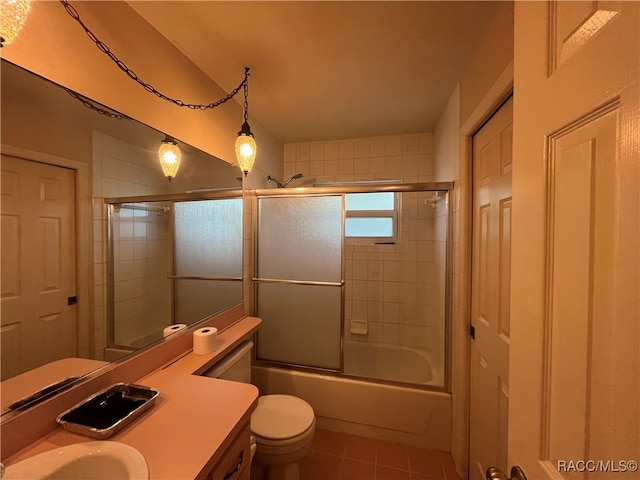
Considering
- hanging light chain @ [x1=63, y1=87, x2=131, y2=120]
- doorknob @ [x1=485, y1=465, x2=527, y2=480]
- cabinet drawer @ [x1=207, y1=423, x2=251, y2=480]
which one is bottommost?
cabinet drawer @ [x1=207, y1=423, x2=251, y2=480]

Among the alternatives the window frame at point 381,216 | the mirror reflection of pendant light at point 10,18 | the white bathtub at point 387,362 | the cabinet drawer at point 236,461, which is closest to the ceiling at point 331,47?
the mirror reflection of pendant light at point 10,18

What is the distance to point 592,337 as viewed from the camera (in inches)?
14.4

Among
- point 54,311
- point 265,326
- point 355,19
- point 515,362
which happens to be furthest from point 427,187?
point 54,311

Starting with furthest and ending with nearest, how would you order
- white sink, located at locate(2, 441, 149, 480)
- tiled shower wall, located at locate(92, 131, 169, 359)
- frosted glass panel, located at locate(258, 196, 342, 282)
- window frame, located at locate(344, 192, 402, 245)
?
window frame, located at locate(344, 192, 402, 245) → frosted glass panel, located at locate(258, 196, 342, 282) → tiled shower wall, located at locate(92, 131, 169, 359) → white sink, located at locate(2, 441, 149, 480)

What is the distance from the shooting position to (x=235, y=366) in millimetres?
1432

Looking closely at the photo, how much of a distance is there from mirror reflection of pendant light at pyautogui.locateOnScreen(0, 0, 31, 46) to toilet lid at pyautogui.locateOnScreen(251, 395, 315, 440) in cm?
168

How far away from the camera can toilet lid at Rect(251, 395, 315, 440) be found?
4.11 ft

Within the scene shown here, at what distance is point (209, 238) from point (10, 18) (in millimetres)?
1223

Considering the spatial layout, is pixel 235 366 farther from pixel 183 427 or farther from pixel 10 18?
pixel 10 18

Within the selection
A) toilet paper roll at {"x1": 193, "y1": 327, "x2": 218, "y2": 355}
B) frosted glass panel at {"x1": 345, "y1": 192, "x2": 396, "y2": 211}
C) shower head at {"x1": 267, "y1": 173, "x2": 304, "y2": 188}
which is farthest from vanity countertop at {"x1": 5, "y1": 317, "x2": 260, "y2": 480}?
frosted glass panel at {"x1": 345, "y1": 192, "x2": 396, "y2": 211}

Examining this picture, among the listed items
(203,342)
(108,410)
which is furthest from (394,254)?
(108,410)

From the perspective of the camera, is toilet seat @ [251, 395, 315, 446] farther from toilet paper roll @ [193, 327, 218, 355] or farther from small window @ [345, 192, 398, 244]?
small window @ [345, 192, 398, 244]

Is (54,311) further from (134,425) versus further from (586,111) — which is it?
(586,111)

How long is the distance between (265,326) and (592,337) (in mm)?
1986
